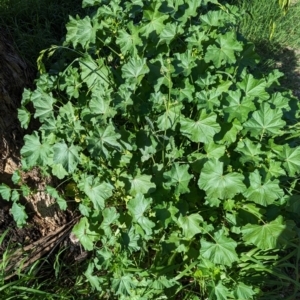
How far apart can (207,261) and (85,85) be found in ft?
2.94

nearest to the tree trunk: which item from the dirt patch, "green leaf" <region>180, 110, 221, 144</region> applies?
the dirt patch

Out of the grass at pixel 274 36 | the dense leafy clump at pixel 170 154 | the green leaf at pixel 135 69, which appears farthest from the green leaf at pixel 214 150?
the grass at pixel 274 36

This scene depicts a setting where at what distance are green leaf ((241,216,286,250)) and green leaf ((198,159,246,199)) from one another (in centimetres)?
18

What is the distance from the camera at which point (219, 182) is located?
5.90 ft

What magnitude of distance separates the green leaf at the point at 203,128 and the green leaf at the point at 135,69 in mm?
250

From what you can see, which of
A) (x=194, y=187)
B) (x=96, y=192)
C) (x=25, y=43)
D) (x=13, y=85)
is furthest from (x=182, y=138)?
(x=25, y=43)

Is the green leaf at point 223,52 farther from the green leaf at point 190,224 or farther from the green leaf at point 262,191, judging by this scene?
the green leaf at point 190,224

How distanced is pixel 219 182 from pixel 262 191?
16 centimetres

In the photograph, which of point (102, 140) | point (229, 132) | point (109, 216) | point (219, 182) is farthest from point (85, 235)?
point (229, 132)

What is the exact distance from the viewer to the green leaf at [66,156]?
1745 millimetres

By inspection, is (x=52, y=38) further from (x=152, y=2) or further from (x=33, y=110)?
(x=152, y=2)

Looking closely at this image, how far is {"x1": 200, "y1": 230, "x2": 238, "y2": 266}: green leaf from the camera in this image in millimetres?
1878

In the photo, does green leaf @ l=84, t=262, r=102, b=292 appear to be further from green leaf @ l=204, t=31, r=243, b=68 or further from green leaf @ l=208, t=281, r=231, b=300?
green leaf @ l=204, t=31, r=243, b=68

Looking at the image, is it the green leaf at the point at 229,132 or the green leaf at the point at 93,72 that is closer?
the green leaf at the point at 229,132
